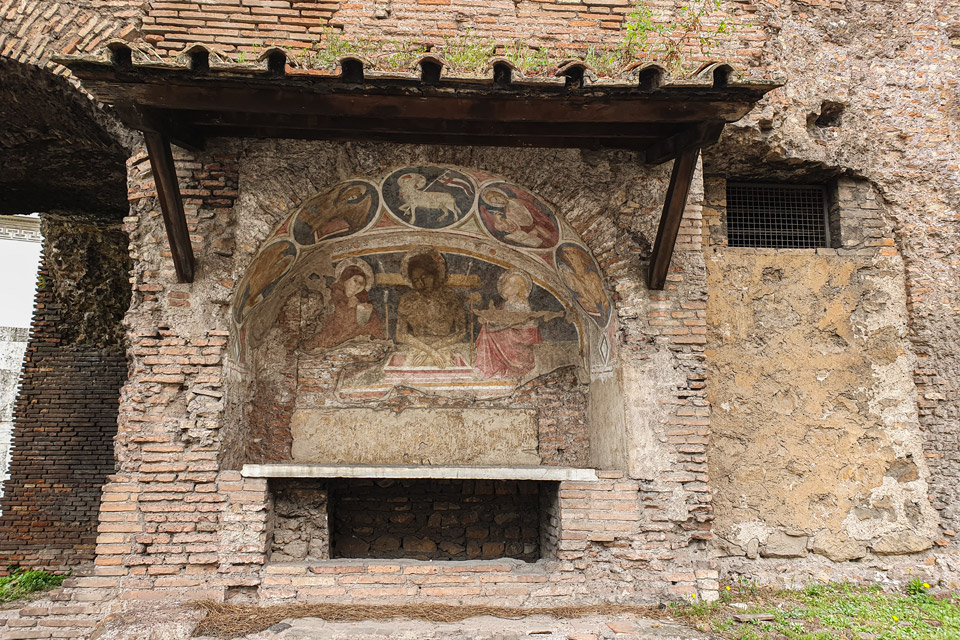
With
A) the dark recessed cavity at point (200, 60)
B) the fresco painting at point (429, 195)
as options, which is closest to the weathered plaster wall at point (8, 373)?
the fresco painting at point (429, 195)

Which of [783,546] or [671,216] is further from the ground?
[671,216]

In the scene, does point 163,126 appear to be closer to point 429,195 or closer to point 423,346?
point 429,195

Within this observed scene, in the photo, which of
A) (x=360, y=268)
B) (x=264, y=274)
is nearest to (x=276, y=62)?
(x=264, y=274)

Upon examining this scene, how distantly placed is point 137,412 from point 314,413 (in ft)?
4.85

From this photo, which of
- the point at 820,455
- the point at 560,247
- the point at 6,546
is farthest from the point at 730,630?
the point at 6,546

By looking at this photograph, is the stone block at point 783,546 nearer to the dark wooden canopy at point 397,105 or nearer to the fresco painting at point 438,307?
the fresco painting at point 438,307

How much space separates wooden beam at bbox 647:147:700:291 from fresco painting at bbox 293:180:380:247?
2.30m

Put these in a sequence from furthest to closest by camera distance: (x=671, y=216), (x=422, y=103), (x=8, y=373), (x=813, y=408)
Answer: (x=8, y=373), (x=813, y=408), (x=671, y=216), (x=422, y=103)

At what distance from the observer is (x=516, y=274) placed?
6117 millimetres

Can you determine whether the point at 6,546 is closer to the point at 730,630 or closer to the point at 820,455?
the point at 730,630

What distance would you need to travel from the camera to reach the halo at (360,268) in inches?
238

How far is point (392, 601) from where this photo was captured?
4.84 meters

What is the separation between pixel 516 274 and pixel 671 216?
1.76 m

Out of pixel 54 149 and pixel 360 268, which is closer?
pixel 360 268
